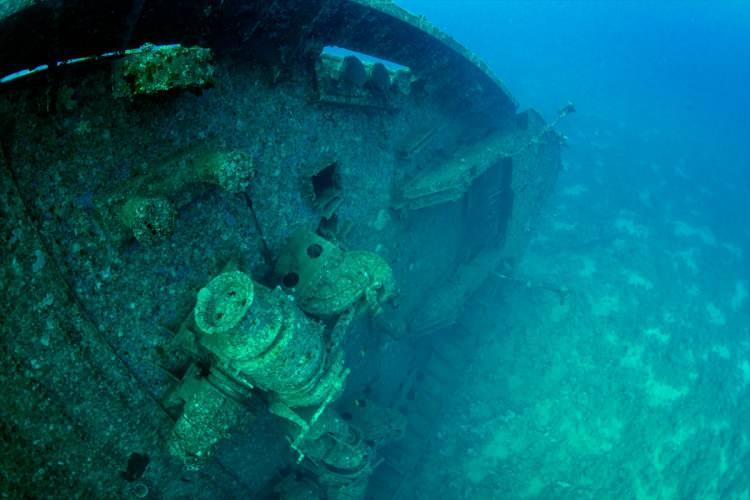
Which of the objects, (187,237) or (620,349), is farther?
(620,349)

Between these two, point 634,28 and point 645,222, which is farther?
point 634,28

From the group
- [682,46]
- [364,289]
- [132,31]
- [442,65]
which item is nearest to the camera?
[132,31]

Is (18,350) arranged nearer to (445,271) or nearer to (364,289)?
(364,289)

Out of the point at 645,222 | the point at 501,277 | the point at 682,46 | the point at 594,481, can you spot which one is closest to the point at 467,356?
the point at 501,277

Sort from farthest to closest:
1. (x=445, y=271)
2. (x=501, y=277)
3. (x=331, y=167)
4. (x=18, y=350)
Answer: (x=501, y=277)
(x=445, y=271)
(x=331, y=167)
(x=18, y=350)

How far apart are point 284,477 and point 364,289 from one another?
2671 millimetres

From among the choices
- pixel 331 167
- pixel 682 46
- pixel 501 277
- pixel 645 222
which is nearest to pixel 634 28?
pixel 682 46

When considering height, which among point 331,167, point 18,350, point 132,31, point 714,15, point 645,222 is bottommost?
point 18,350

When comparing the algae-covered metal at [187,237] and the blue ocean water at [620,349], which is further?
the blue ocean water at [620,349]

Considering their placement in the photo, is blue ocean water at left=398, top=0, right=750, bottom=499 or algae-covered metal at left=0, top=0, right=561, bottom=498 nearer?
algae-covered metal at left=0, top=0, right=561, bottom=498

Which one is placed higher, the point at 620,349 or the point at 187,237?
the point at 620,349

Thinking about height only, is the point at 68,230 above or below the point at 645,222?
below

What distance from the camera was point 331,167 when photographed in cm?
421

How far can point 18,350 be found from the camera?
7.24 feet
